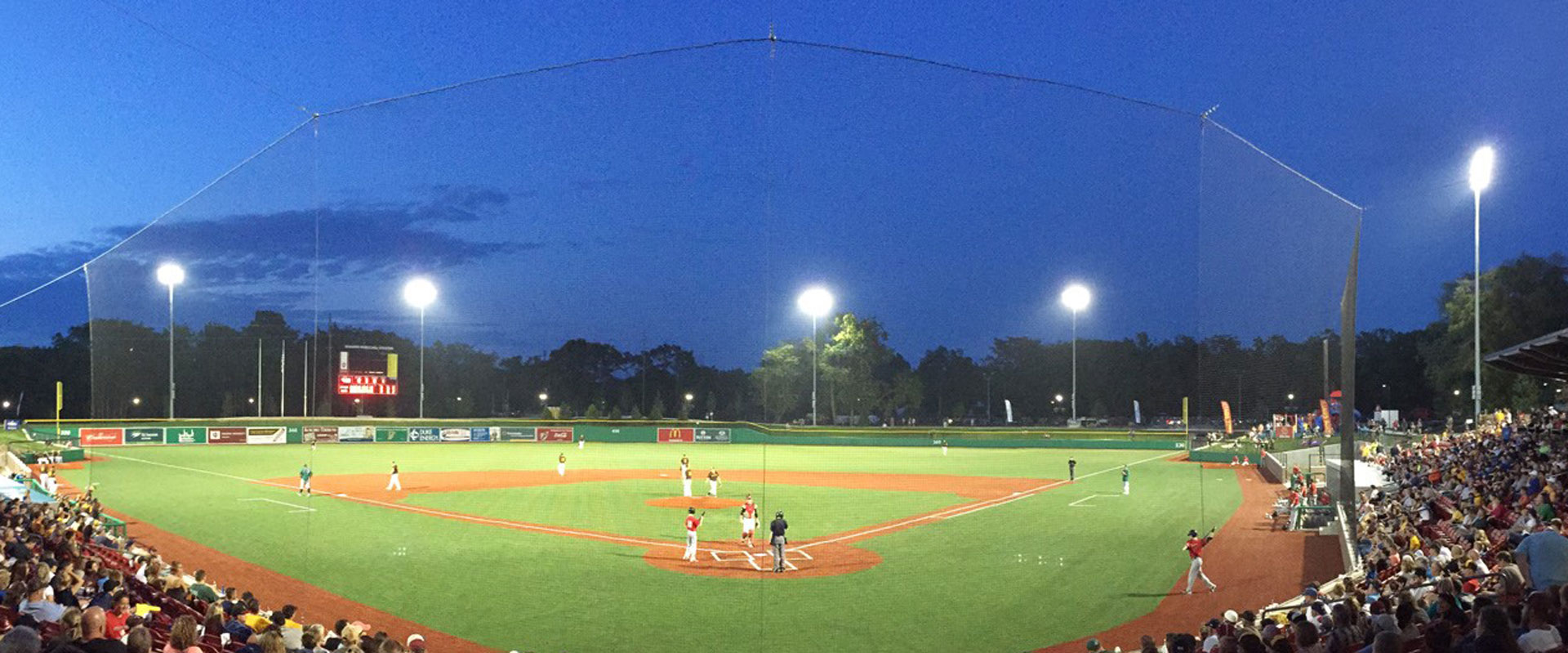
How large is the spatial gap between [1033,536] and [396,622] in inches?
549

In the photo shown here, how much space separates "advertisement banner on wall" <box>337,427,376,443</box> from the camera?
34781 mm

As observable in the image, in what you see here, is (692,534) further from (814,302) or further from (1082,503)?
(1082,503)

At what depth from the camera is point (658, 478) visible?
37188mm

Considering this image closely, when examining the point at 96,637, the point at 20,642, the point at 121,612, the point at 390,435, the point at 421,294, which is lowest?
the point at 390,435

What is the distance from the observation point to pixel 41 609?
7781 millimetres

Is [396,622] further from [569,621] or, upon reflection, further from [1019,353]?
[1019,353]

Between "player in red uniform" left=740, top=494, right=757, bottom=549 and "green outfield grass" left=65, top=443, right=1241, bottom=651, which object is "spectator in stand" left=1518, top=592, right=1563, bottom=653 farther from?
"player in red uniform" left=740, top=494, right=757, bottom=549

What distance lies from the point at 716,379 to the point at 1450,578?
47.4ft

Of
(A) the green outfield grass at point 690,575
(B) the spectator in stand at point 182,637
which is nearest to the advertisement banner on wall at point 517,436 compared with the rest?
(A) the green outfield grass at point 690,575

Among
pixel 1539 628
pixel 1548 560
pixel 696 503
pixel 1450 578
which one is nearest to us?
pixel 1539 628

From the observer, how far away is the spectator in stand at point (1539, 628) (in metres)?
5.54

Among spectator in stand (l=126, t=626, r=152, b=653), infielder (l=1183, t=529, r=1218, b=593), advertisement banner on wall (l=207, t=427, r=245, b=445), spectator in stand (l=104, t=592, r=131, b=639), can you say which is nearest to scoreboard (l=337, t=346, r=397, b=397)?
spectator in stand (l=104, t=592, r=131, b=639)

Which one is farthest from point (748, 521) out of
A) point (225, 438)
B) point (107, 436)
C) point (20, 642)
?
point (225, 438)

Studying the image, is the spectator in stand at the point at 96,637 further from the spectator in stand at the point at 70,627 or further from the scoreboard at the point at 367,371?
the scoreboard at the point at 367,371
